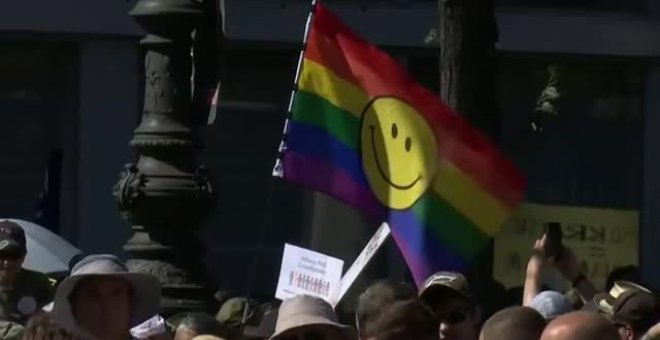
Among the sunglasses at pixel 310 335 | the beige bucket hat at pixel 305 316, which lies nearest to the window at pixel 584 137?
the beige bucket hat at pixel 305 316

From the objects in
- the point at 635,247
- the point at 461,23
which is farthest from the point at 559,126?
the point at 461,23

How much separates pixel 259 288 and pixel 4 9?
3.33 m

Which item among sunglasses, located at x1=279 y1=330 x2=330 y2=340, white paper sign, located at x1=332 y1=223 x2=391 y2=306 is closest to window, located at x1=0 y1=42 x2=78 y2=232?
white paper sign, located at x1=332 y1=223 x2=391 y2=306

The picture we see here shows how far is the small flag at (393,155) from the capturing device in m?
7.97

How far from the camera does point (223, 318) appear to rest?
902 cm

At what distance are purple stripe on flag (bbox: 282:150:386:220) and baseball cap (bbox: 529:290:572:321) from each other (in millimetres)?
710

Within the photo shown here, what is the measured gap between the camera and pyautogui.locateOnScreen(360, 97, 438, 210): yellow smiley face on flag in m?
8.04

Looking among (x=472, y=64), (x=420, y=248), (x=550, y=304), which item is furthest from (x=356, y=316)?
(x=472, y=64)

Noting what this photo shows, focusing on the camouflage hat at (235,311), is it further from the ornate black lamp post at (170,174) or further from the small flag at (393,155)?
the small flag at (393,155)

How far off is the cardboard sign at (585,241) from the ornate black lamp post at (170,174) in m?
3.86

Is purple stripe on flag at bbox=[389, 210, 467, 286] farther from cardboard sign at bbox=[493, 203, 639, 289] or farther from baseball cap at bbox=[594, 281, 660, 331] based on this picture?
cardboard sign at bbox=[493, 203, 639, 289]

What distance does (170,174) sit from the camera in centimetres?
909

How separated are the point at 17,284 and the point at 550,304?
2.32 m

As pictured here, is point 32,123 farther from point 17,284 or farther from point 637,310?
point 637,310
